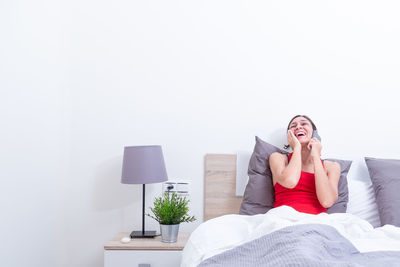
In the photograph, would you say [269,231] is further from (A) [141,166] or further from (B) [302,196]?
(A) [141,166]

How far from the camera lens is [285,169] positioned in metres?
1.91

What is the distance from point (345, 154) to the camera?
91.0 inches

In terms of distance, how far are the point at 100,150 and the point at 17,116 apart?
66 cm

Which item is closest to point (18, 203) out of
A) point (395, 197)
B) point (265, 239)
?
point (265, 239)

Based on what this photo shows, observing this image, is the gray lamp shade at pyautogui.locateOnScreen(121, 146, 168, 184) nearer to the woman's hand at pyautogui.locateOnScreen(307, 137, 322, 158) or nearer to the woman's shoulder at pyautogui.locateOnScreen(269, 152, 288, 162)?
the woman's shoulder at pyautogui.locateOnScreen(269, 152, 288, 162)

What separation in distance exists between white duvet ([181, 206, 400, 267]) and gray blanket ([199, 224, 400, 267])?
10 centimetres

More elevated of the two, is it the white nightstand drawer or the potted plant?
the potted plant

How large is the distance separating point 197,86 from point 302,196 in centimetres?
96

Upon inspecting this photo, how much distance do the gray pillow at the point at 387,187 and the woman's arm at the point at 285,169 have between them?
1.55 feet

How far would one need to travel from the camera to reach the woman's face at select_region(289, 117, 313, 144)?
2066mm

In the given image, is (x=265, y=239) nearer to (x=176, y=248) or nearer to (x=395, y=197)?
(x=176, y=248)

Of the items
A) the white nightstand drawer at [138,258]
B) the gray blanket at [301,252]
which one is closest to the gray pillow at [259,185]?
the white nightstand drawer at [138,258]

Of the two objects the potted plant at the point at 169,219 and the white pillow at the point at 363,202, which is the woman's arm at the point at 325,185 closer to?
the white pillow at the point at 363,202

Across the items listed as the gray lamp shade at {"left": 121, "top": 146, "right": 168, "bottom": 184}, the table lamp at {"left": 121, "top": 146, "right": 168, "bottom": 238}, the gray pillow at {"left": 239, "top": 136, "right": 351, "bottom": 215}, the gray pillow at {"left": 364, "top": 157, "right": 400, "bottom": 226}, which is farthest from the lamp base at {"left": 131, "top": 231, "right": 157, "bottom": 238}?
the gray pillow at {"left": 364, "top": 157, "right": 400, "bottom": 226}
